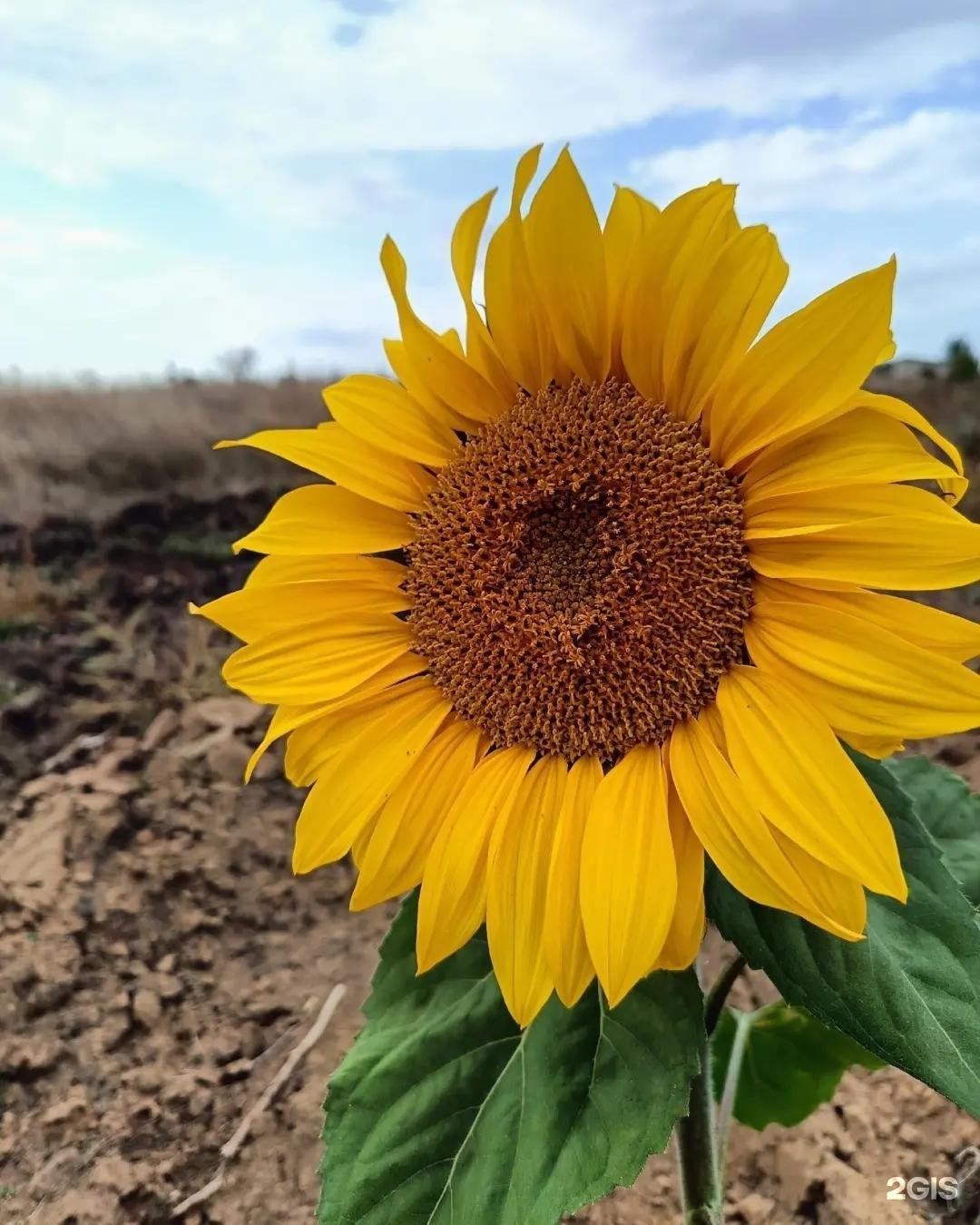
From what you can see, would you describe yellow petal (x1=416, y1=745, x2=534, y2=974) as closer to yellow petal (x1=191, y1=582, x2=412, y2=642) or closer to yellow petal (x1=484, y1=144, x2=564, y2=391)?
yellow petal (x1=191, y1=582, x2=412, y2=642)

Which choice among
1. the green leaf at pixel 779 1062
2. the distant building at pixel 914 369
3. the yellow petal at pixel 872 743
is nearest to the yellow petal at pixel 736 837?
the yellow petal at pixel 872 743

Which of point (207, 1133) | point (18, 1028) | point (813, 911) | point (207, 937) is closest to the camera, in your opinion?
point (813, 911)

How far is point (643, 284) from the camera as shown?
3.00 ft

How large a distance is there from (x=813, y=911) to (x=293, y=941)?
158 cm

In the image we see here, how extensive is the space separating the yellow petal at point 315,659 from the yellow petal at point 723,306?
42 centimetres

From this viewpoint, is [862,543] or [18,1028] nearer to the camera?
[862,543]

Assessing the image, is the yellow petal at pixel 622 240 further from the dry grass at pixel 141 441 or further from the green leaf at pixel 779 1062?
the dry grass at pixel 141 441

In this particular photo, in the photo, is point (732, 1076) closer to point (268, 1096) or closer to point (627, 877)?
point (627, 877)

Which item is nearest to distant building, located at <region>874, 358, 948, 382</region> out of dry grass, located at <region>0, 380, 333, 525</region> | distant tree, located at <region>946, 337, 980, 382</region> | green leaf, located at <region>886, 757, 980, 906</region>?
distant tree, located at <region>946, 337, 980, 382</region>

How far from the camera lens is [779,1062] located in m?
1.43

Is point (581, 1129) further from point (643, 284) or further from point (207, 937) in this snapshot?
point (207, 937)

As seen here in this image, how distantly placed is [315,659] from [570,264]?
48cm

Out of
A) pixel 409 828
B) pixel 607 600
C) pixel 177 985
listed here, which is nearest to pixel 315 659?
pixel 409 828

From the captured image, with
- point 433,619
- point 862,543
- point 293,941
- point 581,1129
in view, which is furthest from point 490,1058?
point 293,941
